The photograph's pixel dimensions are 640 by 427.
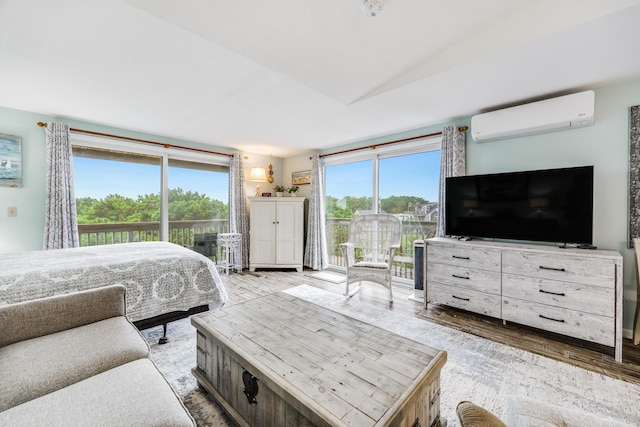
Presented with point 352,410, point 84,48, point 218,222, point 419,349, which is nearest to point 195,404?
point 352,410

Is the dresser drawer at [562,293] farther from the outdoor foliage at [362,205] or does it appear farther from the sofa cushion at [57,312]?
the sofa cushion at [57,312]

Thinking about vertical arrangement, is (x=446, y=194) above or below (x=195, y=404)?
above

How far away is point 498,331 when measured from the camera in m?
2.50

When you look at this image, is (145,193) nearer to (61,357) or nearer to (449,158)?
(61,357)

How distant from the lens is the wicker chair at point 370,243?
3.38 m

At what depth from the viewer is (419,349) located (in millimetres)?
1323

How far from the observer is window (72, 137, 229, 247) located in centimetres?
359

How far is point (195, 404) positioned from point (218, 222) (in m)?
3.67

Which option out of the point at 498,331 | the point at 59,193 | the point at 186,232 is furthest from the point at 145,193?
the point at 498,331

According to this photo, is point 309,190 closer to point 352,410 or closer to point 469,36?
point 469,36

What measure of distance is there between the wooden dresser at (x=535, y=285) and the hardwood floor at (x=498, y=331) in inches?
4.8

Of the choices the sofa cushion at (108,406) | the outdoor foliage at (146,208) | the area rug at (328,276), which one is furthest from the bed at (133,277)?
the area rug at (328,276)

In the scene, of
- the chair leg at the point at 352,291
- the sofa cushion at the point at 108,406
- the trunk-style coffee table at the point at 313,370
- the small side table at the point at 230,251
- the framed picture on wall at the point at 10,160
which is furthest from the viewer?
the small side table at the point at 230,251

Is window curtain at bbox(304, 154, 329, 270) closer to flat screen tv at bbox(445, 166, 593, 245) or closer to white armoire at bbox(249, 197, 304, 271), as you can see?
white armoire at bbox(249, 197, 304, 271)
